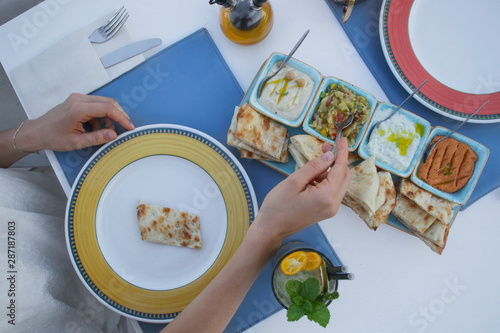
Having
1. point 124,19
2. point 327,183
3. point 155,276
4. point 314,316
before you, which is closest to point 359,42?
point 327,183

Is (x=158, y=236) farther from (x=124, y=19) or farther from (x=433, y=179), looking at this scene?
(x=433, y=179)

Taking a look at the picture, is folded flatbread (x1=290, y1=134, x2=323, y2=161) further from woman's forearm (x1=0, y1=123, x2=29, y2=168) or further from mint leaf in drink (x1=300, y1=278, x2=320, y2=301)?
woman's forearm (x1=0, y1=123, x2=29, y2=168)

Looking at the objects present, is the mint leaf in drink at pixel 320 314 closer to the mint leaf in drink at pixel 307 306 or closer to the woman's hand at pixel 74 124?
the mint leaf in drink at pixel 307 306

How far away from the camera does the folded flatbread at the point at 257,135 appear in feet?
4.41

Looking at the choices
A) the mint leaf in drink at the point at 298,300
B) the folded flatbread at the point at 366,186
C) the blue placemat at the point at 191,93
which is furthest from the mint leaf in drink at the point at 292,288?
the folded flatbread at the point at 366,186

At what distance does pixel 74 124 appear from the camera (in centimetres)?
137

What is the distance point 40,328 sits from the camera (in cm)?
141

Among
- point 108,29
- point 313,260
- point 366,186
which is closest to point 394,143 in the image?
point 366,186

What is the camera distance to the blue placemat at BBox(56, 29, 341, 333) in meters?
1.48

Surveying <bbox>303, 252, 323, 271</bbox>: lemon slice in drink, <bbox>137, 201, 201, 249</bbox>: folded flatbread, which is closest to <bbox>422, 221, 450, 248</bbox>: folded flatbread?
<bbox>303, 252, 323, 271</bbox>: lemon slice in drink

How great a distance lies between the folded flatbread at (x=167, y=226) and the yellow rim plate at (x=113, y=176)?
5.8 inches

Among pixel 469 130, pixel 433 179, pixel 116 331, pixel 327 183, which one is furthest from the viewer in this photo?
pixel 116 331

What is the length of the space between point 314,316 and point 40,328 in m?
1.21

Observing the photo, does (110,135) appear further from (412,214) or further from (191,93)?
(412,214)
